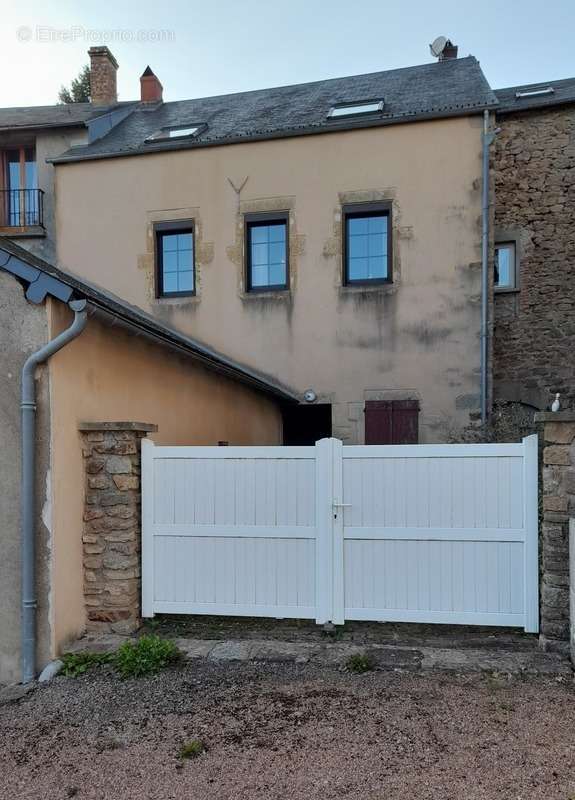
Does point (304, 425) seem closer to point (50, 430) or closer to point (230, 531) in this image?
point (230, 531)

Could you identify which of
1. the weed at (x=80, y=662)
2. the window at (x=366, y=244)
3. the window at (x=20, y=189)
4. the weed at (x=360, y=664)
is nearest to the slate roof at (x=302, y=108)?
the window at (x=20, y=189)

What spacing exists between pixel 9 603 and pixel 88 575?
0.60 metres

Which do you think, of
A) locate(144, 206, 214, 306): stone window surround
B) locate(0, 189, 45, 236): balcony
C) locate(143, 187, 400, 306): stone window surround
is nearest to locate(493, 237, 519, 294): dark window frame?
locate(143, 187, 400, 306): stone window surround

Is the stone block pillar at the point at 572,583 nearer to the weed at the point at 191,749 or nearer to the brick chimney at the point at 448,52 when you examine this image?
the weed at the point at 191,749

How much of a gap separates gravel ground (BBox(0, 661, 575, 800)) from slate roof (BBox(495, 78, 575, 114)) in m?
9.55

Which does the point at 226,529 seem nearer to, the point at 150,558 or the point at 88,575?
the point at 150,558

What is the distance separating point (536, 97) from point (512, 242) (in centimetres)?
315

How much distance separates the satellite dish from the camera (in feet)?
41.0

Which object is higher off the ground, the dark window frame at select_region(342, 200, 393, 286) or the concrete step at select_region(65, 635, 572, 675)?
the dark window frame at select_region(342, 200, 393, 286)

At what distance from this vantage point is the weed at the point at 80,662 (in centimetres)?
386

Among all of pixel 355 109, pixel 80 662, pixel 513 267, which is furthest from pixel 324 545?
pixel 355 109

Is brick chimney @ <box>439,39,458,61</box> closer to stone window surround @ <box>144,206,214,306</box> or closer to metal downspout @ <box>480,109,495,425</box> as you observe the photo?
metal downspout @ <box>480,109,495,425</box>

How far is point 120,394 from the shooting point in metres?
5.07

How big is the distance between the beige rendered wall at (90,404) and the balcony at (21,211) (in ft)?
21.9
